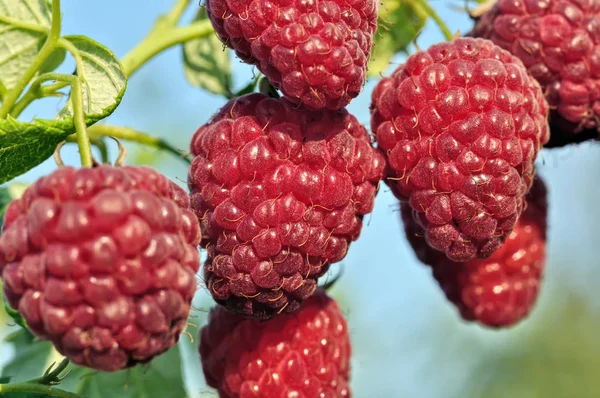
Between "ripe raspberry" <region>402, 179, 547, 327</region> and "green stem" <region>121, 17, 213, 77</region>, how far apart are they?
1.34 m

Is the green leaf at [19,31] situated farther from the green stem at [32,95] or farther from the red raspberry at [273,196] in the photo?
the red raspberry at [273,196]

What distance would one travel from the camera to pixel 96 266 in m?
1.64

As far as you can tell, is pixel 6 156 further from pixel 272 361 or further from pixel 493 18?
pixel 493 18

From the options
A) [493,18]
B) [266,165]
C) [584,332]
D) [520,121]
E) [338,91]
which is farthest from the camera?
[584,332]

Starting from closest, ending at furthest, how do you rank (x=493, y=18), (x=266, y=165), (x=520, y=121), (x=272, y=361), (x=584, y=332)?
(x=266, y=165) < (x=520, y=121) < (x=272, y=361) < (x=493, y=18) < (x=584, y=332)

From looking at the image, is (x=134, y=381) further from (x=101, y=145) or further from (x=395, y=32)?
(x=395, y=32)

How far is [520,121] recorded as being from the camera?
2.38 meters

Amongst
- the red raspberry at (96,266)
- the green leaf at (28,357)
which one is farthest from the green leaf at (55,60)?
the red raspberry at (96,266)

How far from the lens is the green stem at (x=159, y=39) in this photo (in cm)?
289

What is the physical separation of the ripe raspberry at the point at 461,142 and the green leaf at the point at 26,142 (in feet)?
3.13

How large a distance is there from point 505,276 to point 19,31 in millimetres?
2180

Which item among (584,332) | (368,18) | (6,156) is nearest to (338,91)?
(368,18)

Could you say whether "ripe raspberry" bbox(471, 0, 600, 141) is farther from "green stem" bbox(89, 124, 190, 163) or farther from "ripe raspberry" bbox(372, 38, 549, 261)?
"green stem" bbox(89, 124, 190, 163)

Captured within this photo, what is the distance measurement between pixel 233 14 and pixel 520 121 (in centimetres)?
91
